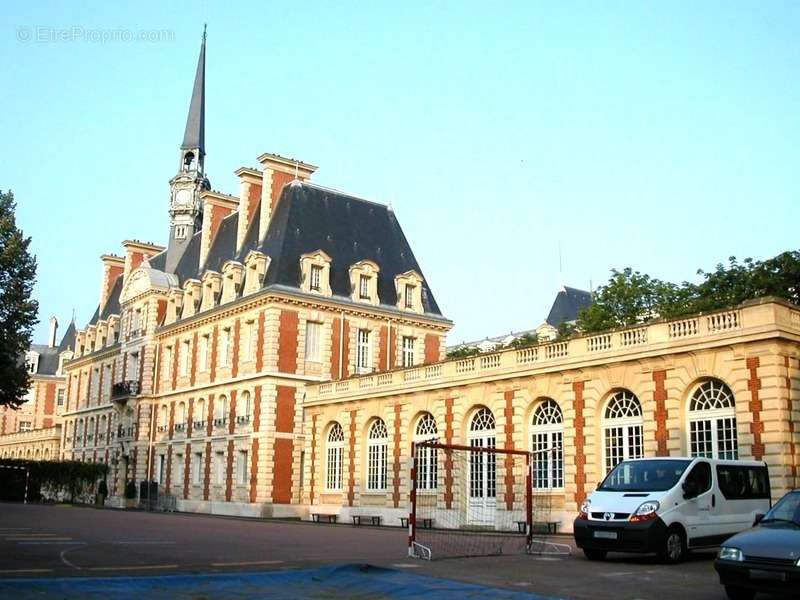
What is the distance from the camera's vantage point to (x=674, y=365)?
78.7 feet

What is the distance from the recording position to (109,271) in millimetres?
67188

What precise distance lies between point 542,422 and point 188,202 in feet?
126

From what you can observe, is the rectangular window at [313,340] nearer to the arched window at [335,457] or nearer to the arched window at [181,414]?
the arched window at [335,457]

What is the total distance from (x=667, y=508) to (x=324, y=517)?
2470 cm

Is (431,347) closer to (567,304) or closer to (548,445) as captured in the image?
(548,445)

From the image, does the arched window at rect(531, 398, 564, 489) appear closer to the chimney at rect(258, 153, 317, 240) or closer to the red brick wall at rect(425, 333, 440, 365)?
the red brick wall at rect(425, 333, 440, 365)

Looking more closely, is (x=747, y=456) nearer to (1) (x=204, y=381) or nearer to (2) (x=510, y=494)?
(2) (x=510, y=494)

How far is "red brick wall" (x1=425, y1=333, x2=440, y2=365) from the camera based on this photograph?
46.9 m

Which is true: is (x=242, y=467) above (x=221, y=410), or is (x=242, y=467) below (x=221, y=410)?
below

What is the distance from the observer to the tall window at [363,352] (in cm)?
4359

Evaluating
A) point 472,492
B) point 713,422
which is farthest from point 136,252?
point 713,422

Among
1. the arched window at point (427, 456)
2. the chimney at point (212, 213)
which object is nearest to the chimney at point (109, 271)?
the chimney at point (212, 213)

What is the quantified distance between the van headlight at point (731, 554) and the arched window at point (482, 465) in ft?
62.2

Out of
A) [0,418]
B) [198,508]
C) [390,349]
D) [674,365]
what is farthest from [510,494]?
[0,418]
